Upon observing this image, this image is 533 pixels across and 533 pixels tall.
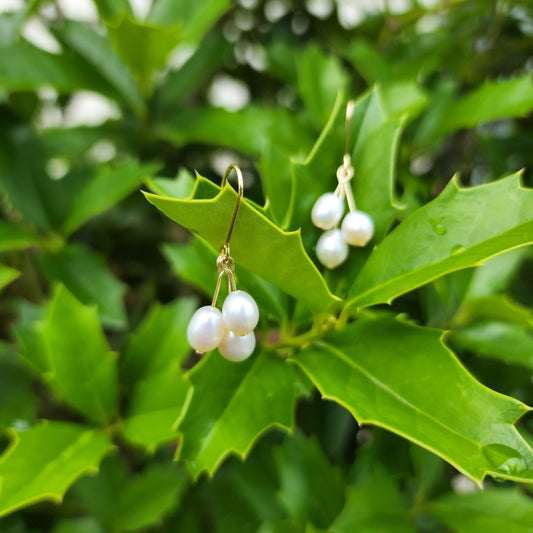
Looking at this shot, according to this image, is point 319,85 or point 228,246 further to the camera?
point 319,85

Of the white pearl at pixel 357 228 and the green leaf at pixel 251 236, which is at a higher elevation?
the green leaf at pixel 251 236

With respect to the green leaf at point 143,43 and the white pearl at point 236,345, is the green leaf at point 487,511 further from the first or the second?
the green leaf at point 143,43

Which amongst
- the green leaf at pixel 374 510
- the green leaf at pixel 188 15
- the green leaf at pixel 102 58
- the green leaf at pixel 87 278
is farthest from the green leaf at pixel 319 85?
the green leaf at pixel 374 510

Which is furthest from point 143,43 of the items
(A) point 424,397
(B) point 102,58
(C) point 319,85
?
(A) point 424,397

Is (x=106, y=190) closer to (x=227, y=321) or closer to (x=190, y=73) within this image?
(x=190, y=73)

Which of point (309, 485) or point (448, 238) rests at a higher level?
point (448, 238)

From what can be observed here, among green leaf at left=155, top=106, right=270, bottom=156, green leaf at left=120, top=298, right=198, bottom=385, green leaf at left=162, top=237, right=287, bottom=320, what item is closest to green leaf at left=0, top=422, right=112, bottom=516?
green leaf at left=120, top=298, right=198, bottom=385

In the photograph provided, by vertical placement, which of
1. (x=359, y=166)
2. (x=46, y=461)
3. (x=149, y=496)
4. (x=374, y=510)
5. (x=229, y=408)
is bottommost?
(x=149, y=496)
